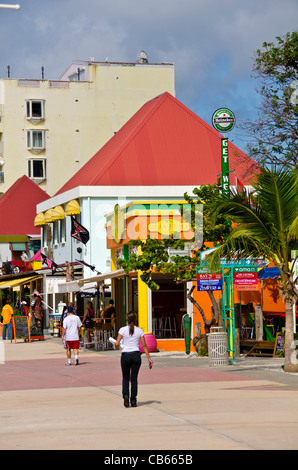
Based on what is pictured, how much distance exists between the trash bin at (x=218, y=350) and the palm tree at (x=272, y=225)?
2.85 m

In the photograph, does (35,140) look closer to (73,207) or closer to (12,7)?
(73,207)

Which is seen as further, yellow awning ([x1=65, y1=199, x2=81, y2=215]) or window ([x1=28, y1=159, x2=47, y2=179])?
window ([x1=28, y1=159, x2=47, y2=179])

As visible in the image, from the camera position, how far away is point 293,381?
1892 centimetres

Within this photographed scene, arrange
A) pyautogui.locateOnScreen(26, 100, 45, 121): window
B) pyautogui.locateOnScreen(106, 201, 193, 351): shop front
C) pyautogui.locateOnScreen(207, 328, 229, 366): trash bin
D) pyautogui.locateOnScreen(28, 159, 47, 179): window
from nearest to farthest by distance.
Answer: pyautogui.locateOnScreen(207, 328, 229, 366): trash bin → pyautogui.locateOnScreen(106, 201, 193, 351): shop front → pyautogui.locateOnScreen(26, 100, 45, 121): window → pyautogui.locateOnScreen(28, 159, 47, 179): window

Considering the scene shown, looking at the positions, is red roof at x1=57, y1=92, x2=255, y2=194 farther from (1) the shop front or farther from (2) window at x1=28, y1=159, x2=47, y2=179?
(2) window at x1=28, y1=159, x2=47, y2=179

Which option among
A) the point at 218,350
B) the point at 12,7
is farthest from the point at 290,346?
the point at 12,7

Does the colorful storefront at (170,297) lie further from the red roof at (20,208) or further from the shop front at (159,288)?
the red roof at (20,208)

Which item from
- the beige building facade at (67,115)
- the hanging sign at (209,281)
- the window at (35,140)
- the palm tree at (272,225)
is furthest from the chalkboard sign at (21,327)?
the window at (35,140)

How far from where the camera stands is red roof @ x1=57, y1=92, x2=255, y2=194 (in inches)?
1959

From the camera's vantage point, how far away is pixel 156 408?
14.6 meters

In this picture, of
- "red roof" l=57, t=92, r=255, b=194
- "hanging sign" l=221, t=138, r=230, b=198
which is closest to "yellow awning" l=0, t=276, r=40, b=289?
"red roof" l=57, t=92, r=255, b=194

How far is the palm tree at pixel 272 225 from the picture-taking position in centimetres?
2103

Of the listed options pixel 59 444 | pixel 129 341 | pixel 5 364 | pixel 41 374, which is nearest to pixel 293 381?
pixel 129 341

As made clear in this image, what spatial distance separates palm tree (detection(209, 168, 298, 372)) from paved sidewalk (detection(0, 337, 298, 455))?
1.81 meters
